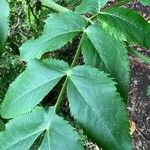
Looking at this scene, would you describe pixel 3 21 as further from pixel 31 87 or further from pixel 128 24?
pixel 128 24

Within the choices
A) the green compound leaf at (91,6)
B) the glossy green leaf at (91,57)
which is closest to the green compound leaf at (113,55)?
the glossy green leaf at (91,57)

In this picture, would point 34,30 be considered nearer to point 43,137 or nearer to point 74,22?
point 74,22

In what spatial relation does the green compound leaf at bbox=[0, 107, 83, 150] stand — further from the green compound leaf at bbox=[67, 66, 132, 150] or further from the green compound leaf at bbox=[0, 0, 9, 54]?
the green compound leaf at bbox=[0, 0, 9, 54]

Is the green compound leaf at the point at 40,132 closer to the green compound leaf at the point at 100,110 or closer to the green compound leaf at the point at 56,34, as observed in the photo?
the green compound leaf at the point at 100,110

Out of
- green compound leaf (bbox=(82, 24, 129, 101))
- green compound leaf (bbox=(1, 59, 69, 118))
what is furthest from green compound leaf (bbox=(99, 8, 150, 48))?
green compound leaf (bbox=(1, 59, 69, 118))

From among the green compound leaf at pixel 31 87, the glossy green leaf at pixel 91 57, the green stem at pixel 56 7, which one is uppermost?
the green stem at pixel 56 7
